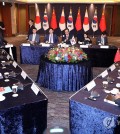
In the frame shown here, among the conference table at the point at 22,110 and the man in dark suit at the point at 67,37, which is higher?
the man in dark suit at the point at 67,37

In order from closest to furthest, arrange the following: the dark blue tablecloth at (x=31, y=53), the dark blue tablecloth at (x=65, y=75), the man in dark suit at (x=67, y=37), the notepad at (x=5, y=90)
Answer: the notepad at (x=5, y=90) < the dark blue tablecloth at (x=65, y=75) < the dark blue tablecloth at (x=31, y=53) < the man in dark suit at (x=67, y=37)

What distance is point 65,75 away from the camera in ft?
16.7

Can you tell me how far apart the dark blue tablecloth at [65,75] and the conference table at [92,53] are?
74.8 inches

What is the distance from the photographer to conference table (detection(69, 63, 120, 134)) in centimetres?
276

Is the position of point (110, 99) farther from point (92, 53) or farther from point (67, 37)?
point (67, 37)

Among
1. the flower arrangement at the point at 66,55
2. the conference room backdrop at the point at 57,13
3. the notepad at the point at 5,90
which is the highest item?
the conference room backdrop at the point at 57,13

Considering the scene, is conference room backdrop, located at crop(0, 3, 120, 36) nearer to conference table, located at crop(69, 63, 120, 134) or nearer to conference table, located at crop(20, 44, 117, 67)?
conference table, located at crop(20, 44, 117, 67)

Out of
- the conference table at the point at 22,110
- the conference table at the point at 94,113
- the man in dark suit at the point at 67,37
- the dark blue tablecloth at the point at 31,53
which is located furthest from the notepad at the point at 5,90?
the man in dark suit at the point at 67,37

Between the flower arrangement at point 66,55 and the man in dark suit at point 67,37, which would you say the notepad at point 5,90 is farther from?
the man in dark suit at point 67,37

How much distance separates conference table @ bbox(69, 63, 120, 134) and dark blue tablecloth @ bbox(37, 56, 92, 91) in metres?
1.63

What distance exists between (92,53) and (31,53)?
215 centimetres

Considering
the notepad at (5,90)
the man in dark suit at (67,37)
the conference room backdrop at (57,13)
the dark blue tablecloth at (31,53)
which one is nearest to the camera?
the notepad at (5,90)

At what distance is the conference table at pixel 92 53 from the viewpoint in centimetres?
707

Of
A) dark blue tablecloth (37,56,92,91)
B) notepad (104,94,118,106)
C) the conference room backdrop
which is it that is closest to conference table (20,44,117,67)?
dark blue tablecloth (37,56,92,91)
